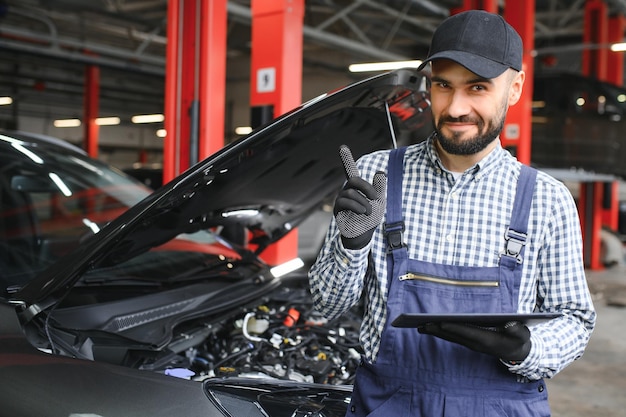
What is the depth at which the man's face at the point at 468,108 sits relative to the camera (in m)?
1.22

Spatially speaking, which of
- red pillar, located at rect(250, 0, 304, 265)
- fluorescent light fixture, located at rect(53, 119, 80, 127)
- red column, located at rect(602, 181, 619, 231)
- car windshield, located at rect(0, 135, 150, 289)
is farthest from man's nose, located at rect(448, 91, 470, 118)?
fluorescent light fixture, located at rect(53, 119, 80, 127)

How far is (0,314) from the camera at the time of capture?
1.59 metres

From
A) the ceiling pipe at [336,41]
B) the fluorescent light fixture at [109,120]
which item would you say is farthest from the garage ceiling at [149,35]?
the fluorescent light fixture at [109,120]

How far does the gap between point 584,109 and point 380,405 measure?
9.99 metres

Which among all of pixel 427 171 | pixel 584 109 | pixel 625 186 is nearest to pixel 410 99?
pixel 427 171

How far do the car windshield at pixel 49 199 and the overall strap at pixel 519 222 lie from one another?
1.60 m

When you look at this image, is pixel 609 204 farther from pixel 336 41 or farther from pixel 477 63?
pixel 477 63

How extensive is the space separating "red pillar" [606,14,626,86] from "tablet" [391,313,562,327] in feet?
42.2

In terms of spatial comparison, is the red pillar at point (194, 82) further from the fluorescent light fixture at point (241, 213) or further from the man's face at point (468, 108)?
the man's face at point (468, 108)

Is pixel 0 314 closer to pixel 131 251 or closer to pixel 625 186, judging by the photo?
pixel 131 251

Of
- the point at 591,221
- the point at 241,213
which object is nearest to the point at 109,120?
the point at 591,221

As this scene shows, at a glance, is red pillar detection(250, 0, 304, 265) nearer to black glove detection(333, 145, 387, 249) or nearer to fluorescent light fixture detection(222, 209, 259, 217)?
fluorescent light fixture detection(222, 209, 259, 217)

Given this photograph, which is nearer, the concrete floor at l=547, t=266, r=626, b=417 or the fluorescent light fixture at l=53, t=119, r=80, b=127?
the concrete floor at l=547, t=266, r=626, b=417

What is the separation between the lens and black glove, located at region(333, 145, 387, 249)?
1.13 m
